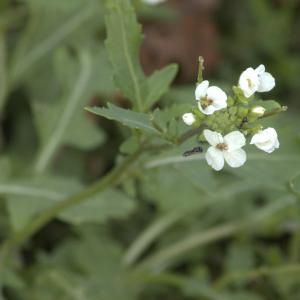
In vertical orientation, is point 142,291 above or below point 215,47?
below

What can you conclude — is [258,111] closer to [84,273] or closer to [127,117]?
[127,117]

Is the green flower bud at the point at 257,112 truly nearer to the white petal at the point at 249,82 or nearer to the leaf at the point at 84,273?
the white petal at the point at 249,82

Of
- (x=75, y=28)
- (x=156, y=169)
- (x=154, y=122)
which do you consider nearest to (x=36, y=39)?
(x=75, y=28)

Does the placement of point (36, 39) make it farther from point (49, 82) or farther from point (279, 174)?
point (279, 174)

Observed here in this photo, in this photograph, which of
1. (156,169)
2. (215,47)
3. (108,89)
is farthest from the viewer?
(215,47)

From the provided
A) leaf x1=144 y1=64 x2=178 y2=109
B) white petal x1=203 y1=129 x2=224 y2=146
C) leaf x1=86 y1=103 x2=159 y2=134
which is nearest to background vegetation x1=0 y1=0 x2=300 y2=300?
leaf x1=144 y1=64 x2=178 y2=109

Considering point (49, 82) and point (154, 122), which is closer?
point (154, 122)

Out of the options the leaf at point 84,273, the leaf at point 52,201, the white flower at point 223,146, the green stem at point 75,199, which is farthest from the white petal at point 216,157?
the leaf at point 84,273
